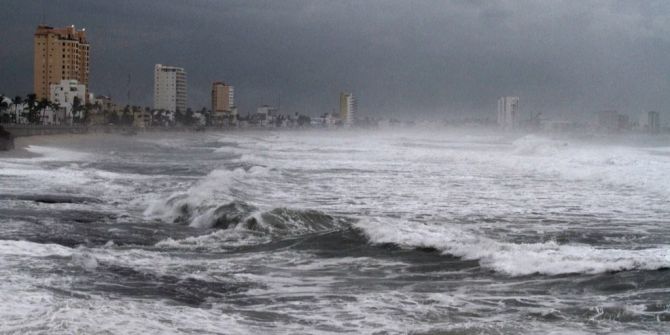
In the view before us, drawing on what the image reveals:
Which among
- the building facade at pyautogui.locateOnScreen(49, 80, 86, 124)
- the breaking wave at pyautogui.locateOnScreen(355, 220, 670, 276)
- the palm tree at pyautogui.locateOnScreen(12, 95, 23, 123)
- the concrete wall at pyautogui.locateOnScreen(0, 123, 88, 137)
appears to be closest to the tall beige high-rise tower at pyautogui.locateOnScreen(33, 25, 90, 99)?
the building facade at pyautogui.locateOnScreen(49, 80, 86, 124)

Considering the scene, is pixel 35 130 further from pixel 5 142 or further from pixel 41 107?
pixel 41 107

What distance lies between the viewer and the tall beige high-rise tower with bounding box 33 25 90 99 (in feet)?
521

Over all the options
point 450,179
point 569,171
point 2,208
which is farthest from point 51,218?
point 569,171

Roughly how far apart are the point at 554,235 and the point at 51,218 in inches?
366

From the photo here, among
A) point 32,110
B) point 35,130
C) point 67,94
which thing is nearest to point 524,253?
point 35,130

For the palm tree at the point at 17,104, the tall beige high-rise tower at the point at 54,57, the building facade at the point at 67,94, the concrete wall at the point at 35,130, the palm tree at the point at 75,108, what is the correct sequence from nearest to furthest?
the concrete wall at the point at 35,130
the palm tree at the point at 17,104
the palm tree at the point at 75,108
the building facade at the point at 67,94
the tall beige high-rise tower at the point at 54,57

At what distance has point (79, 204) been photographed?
17484 mm

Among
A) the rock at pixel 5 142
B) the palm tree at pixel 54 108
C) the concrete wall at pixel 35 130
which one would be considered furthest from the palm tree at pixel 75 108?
the rock at pixel 5 142

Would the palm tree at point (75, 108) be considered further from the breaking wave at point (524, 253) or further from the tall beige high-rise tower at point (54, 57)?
the breaking wave at point (524, 253)

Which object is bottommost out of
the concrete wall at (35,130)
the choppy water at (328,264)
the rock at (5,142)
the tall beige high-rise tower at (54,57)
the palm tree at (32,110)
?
the choppy water at (328,264)

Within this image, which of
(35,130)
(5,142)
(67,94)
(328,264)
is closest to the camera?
(328,264)

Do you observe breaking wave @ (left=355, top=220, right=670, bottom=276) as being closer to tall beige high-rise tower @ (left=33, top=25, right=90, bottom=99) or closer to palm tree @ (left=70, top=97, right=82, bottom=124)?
palm tree @ (left=70, top=97, right=82, bottom=124)

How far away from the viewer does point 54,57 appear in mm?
159000

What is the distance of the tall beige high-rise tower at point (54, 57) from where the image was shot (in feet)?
521
